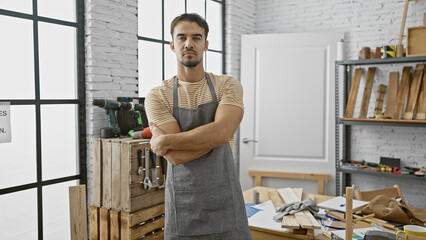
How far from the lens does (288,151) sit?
422cm

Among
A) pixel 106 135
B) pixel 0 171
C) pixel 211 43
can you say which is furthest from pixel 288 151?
pixel 0 171

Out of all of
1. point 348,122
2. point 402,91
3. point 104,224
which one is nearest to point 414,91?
point 402,91

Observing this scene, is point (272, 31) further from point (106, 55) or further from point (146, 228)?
point (146, 228)

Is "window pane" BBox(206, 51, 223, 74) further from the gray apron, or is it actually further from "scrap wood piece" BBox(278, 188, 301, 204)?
the gray apron

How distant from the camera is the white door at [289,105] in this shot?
4.11 metres

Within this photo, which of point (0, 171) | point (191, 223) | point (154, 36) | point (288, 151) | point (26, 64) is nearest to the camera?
point (191, 223)

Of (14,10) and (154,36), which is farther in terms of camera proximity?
(154,36)

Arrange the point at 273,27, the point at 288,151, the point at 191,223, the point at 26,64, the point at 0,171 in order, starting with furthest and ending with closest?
the point at 273,27 → the point at 288,151 → the point at 26,64 → the point at 0,171 → the point at 191,223

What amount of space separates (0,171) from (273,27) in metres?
3.45

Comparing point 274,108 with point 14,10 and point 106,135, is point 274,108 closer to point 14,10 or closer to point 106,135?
point 106,135

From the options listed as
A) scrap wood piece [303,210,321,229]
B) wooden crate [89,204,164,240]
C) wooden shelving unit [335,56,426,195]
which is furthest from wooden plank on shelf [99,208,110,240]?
wooden shelving unit [335,56,426,195]

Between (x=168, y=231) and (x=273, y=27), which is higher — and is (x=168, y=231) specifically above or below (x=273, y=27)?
below

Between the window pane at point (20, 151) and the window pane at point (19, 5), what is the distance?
24.9 inches

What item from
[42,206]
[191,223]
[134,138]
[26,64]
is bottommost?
[42,206]
